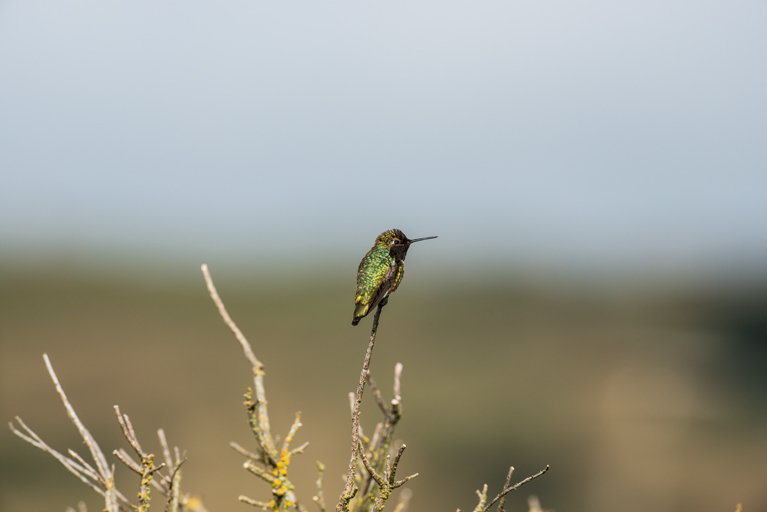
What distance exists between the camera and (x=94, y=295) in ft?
187

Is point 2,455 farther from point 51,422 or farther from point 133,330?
point 133,330

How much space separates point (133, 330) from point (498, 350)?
35.7 m

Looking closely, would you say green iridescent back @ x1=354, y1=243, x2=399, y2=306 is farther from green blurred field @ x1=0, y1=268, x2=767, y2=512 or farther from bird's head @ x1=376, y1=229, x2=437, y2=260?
green blurred field @ x1=0, y1=268, x2=767, y2=512

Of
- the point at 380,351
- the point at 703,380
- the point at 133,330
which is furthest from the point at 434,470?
the point at 133,330

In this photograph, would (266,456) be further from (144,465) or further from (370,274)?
(370,274)

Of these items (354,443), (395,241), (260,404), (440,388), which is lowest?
(440,388)

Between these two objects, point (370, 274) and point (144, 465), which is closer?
point (144, 465)

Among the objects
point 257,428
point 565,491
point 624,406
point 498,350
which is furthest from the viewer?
point 498,350

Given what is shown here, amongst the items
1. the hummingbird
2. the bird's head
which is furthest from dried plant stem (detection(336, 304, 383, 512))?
the bird's head

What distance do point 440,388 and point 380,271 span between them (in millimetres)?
37235

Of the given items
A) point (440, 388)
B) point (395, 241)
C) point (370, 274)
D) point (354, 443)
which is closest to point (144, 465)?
point (354, 443)

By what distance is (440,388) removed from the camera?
1559 inches

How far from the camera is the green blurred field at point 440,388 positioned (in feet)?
86.4

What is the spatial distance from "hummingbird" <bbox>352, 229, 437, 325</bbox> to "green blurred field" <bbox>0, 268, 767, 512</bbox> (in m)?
22.5
